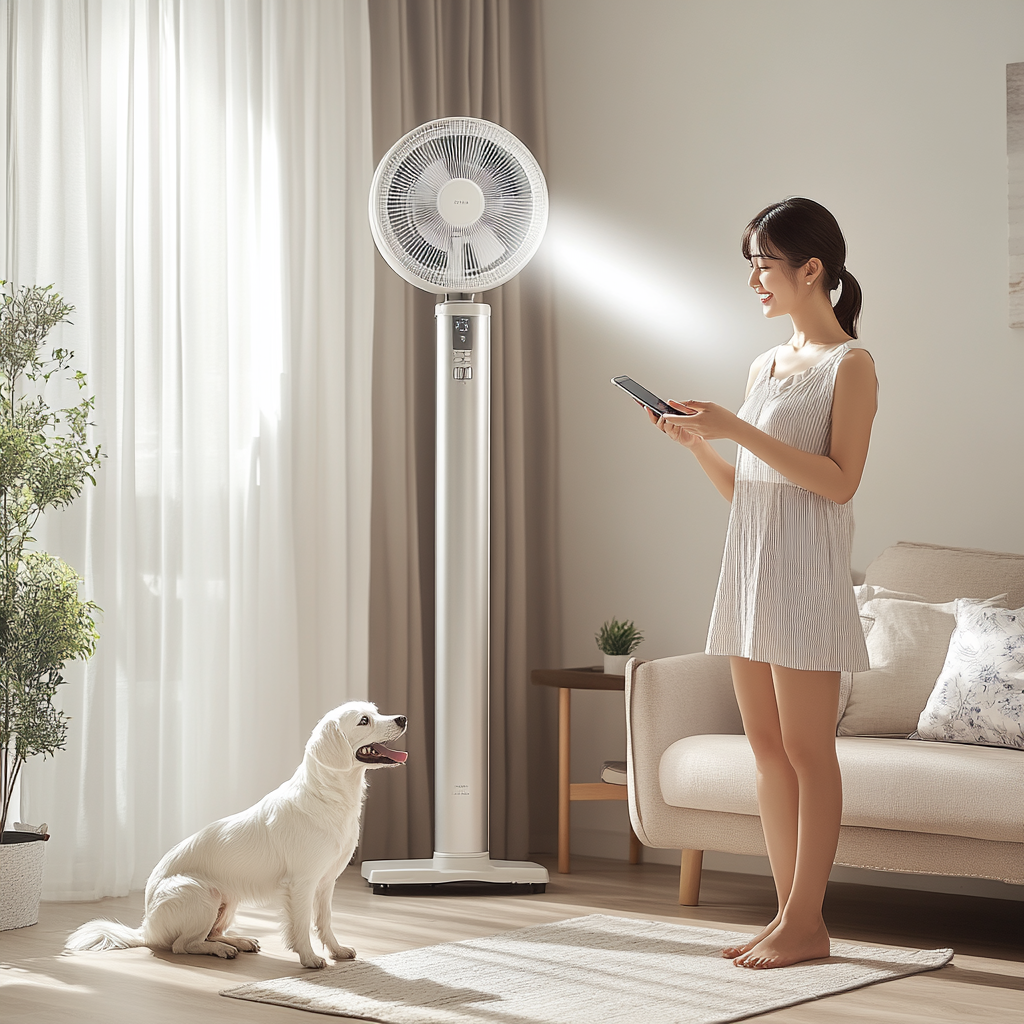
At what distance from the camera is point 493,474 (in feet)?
12.7

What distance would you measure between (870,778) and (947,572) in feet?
2.66

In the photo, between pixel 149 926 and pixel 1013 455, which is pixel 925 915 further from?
pixel 149 926

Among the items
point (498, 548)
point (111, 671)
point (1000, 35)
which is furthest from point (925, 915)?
point (1000, 35)

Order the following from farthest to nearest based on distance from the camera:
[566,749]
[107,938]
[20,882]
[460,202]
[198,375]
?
[566,749]
[198,375]
[460,202]
[20,882]
[107,938]

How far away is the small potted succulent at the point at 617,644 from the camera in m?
3.65

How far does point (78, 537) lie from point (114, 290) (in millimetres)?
602

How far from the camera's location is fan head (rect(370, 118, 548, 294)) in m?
3.20

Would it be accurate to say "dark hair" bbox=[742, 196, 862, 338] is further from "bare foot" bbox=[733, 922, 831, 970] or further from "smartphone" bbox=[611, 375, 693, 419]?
"bare foot" bbox=[733, 922, 831, 970]

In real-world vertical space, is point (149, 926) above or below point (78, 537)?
below

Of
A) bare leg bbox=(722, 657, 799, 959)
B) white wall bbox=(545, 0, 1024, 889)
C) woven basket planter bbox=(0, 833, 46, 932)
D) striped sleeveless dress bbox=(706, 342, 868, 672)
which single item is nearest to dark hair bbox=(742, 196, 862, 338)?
striped sleeveless dress bbox=(706, 342, 868, 672)

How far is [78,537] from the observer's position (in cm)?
304

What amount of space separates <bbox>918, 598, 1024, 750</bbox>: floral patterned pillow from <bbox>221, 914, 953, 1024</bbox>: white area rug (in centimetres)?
48

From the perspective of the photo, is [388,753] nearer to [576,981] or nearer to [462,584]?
[576,981]

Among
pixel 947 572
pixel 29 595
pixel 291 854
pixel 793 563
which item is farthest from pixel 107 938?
pixel 947 572
